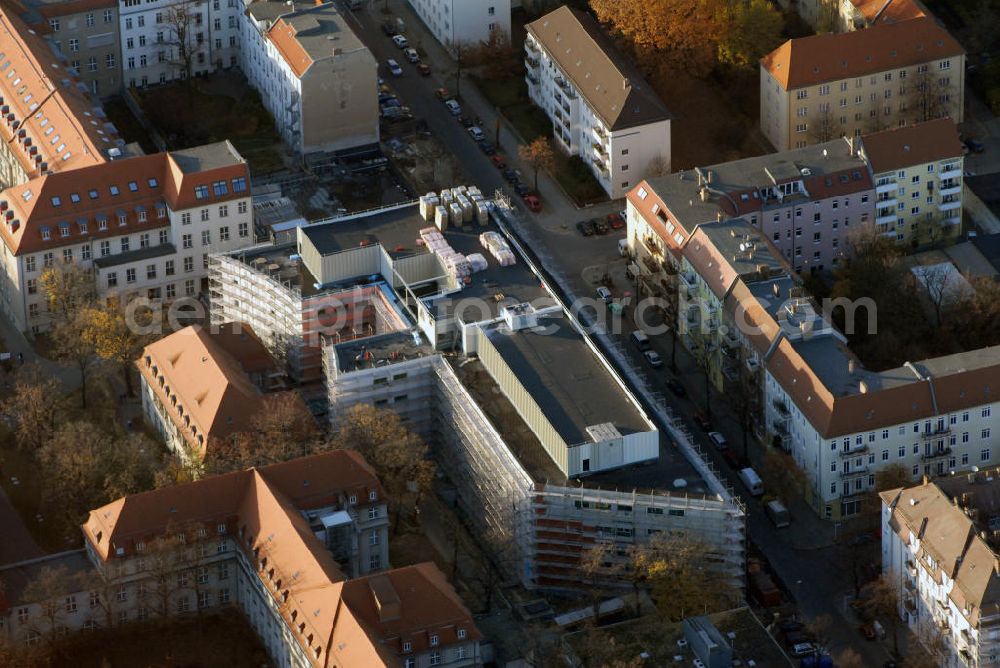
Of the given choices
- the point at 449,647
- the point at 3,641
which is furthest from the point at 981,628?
the point at 3,641

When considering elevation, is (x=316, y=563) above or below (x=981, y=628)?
above

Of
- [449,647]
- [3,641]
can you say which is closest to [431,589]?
[449,647]

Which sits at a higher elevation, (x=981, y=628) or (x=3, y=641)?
(x=3, y=641)

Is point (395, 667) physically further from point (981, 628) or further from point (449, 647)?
point (981, 628)

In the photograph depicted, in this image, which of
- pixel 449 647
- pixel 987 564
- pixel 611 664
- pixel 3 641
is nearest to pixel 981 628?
pixel 987 564

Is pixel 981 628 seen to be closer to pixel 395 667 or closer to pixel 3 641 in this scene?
pixel 395 667

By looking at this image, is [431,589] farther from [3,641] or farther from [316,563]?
[3,641]
